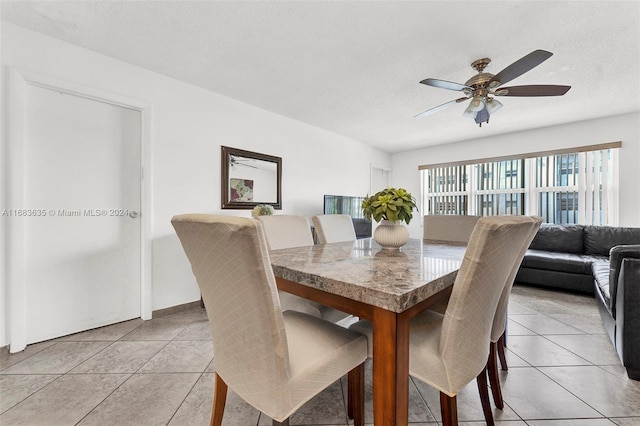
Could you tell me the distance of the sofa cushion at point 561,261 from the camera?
3039mm

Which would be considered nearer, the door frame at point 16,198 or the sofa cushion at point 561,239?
the door frame at point 16,198

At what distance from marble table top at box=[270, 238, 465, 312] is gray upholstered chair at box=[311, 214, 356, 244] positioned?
0.83m

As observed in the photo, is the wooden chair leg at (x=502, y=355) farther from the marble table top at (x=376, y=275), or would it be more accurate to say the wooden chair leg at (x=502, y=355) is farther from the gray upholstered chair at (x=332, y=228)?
the gray upholstered chair at (x=332, y=228)

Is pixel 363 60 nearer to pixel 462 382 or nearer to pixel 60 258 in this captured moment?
pixel 462 382

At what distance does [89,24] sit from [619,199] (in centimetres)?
618

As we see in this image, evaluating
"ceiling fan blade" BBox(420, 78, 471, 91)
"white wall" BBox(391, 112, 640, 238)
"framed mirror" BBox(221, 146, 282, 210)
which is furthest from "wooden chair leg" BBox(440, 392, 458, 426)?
"white wall" BBox(391, 112, 640, 238)

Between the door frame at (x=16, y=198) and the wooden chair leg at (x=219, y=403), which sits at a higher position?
the door frame at (x=16, y=198)

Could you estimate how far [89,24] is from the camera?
1.84m

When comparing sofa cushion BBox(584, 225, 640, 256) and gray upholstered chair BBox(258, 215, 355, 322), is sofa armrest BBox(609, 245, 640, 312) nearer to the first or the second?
gray upholstered chair BBox(258, 215, 355, 322)

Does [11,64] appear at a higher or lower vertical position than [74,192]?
higher

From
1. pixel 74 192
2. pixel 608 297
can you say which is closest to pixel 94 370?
pixel 74 192

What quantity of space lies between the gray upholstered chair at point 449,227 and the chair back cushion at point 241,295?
1.93m

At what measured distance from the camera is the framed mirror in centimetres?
299

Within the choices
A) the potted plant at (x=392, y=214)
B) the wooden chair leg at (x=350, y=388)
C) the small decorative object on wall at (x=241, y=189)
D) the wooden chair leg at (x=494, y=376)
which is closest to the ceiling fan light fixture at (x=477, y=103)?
the potted plant at (x=392, y=214)
